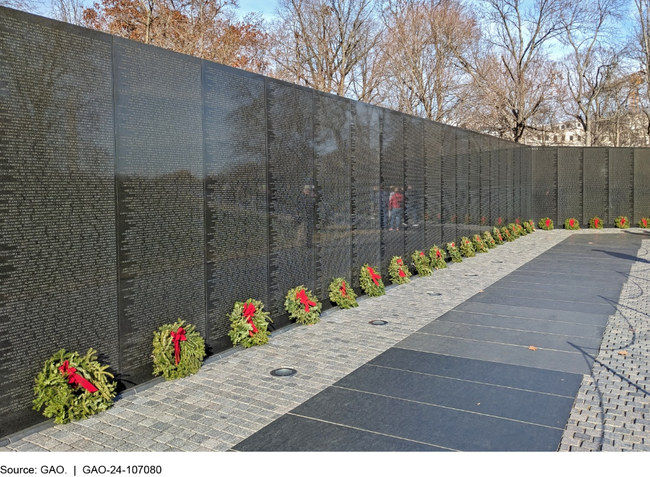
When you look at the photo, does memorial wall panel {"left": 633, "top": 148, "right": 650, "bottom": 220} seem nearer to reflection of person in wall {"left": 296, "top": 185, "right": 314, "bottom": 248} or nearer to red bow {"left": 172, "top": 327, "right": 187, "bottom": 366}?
reflection of person in wall {"left": 296, "top": 185, "right": 314, "bottom": 248}

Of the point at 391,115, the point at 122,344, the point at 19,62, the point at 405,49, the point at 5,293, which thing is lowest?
the point at 122,344

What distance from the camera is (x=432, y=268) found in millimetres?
15336

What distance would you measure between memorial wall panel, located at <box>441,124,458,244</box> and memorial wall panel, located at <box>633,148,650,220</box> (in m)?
15.0

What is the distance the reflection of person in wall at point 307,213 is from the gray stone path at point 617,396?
481cm

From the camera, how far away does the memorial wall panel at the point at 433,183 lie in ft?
50.5

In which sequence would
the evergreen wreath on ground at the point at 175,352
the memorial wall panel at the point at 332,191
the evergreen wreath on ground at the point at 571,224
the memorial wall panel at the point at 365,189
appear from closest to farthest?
the evergreen wreath on ground at the point at 175,352, the memorial wall panel at the point at 332,191, the memorial wall panel at the point at 365,189, the evergreen wreath on ground at the point at 571,224

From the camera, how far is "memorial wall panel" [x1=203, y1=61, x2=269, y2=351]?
755cm

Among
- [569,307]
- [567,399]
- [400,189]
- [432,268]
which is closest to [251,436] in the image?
[567,399]

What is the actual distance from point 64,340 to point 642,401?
575 cm

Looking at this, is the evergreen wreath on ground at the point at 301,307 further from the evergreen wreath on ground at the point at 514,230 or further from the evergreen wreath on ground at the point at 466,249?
the evergreen wreath on ground at the point at 514,230

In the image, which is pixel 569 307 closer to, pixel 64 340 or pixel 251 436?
pixel 251 436

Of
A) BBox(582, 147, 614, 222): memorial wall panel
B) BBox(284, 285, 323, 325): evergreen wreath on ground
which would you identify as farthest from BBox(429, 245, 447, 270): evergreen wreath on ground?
BBox(582, 147, 614, 222): memorial wall panel

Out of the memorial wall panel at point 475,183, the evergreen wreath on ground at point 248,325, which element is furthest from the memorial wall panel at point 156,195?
the memorial wall panel at point 475,183

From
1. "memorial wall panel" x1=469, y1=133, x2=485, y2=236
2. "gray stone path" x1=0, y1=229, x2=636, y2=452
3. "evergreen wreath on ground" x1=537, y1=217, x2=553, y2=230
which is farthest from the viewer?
"evergreen wreath on ground" x1=537, y1=217, x2=553, y2=230
